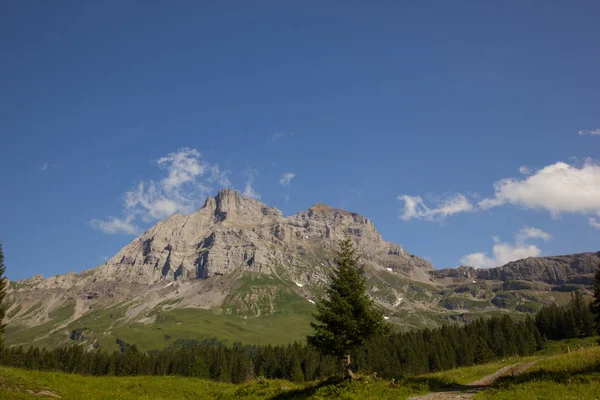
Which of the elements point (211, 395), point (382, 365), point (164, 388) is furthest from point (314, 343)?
point (382, 365)

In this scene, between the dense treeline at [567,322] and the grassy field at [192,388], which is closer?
the grassy field at [192,388]

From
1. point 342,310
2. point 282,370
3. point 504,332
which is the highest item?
point 342,310

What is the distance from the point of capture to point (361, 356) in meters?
149

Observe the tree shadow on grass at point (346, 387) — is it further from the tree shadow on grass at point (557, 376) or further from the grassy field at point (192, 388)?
the tree shadow on grass at point (557, 376)

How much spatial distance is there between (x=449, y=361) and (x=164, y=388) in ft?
407

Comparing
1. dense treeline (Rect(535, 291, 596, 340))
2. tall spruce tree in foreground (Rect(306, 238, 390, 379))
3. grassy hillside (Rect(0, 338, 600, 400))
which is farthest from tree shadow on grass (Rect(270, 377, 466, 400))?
dense treeline (Rect(535, 291, 596, 340))

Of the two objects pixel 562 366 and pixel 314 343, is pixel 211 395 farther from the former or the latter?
pixel 562 366

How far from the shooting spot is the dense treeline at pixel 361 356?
462 ft

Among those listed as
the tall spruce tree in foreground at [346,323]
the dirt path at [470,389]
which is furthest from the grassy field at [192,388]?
the tall spruce tree in foreground at [346,323]

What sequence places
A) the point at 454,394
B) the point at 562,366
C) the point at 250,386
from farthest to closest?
the point at 250,386, the point at 562,366, the point at 454,394

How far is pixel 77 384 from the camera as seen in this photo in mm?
35688

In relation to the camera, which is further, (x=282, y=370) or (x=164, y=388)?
(x=282, y=370)

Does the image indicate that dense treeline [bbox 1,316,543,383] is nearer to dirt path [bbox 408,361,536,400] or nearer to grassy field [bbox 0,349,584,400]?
grassy field [bbox 0,349,584,400]

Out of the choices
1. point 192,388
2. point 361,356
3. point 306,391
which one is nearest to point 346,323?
point 306,391
